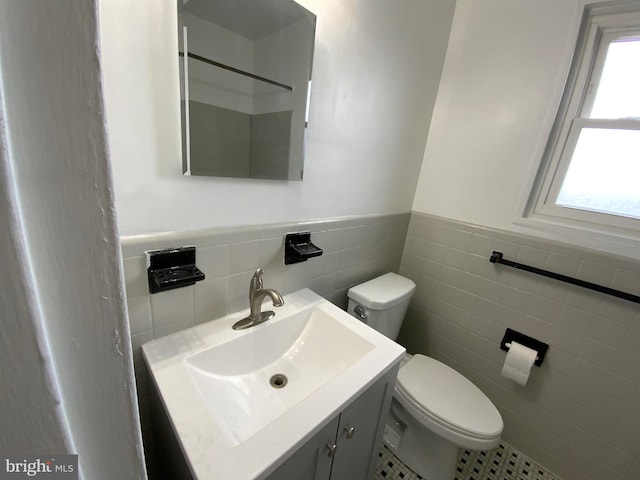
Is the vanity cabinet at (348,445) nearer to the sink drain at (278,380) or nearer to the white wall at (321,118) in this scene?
the sink drain at (278,380)

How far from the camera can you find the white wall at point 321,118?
0.62 meters

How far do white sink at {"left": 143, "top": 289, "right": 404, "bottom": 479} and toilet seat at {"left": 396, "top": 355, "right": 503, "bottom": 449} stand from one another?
1.61ft

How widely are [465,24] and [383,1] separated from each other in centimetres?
58

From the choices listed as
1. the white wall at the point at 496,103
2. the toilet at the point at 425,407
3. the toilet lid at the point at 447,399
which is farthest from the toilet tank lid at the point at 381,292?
the white wall at the point at 496,103

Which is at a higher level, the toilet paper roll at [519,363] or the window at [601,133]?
the window at [601,133]

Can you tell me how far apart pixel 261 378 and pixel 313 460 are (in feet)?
0.95

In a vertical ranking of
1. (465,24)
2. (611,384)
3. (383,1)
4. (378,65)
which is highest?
(465,24)

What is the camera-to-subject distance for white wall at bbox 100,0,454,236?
2.03 feet

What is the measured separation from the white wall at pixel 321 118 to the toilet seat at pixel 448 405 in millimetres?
842

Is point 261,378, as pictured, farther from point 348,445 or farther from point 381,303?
point 381,303

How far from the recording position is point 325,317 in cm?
101

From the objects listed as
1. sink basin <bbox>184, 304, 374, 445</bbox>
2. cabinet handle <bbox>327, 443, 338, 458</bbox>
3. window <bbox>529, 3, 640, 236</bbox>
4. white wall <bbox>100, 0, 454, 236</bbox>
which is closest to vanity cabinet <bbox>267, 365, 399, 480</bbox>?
cabinet handle <bbox>327, 443, 338, 458</bbox>

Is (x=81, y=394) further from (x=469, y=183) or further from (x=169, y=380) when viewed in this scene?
(x=469, y=183)

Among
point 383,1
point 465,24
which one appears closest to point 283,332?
point 383,1
